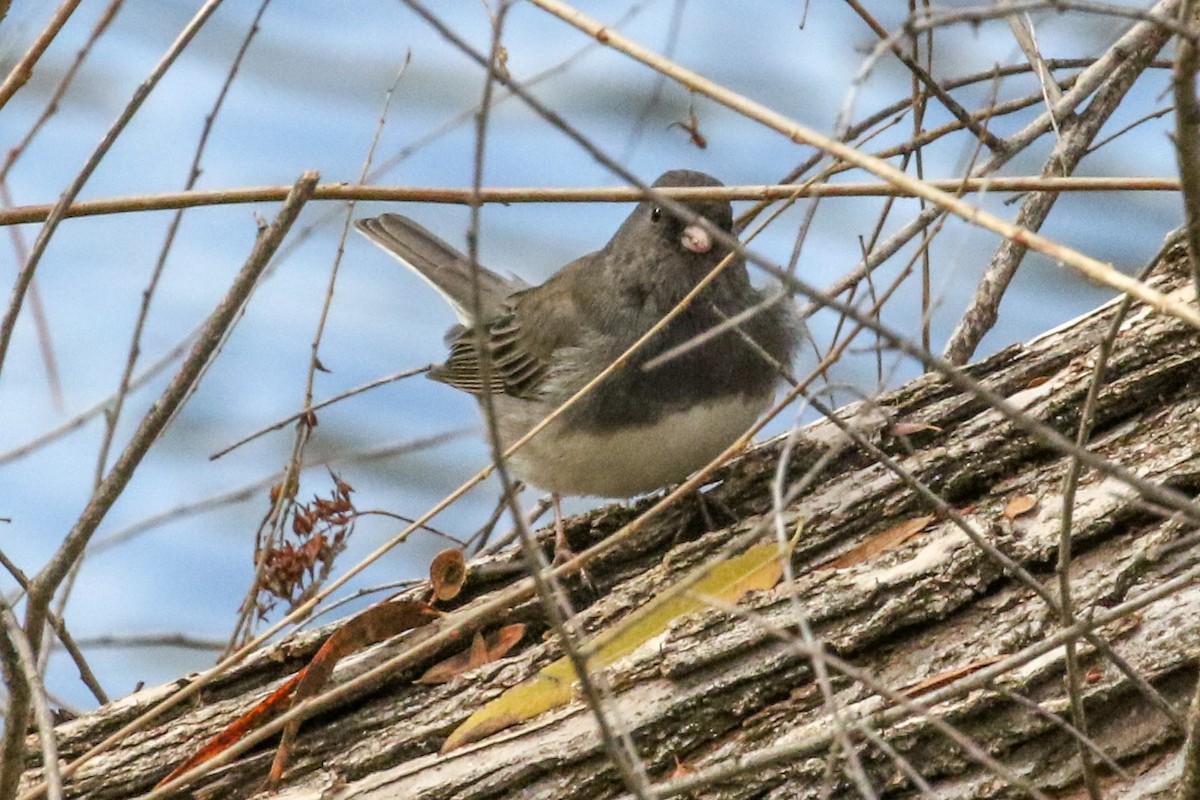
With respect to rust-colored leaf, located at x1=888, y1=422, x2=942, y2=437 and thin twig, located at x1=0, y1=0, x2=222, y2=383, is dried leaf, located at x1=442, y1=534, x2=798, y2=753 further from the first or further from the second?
thin twig, located at x1=0, y1=0, x2=222, y2=383

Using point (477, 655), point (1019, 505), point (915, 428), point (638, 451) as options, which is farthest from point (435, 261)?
point (1019, 505)

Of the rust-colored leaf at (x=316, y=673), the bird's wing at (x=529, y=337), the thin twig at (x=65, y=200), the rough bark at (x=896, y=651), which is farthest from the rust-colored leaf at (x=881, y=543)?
the thin twig at (x=65, y=200)

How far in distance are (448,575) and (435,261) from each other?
1707 mm

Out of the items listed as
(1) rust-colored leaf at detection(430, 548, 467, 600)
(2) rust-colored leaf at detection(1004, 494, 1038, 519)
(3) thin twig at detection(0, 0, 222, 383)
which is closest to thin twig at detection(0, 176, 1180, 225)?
(3) thin twig at detection(0, 0, 222, 383)

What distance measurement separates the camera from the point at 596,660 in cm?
259

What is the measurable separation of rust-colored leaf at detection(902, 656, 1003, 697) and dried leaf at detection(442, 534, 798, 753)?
35 cm

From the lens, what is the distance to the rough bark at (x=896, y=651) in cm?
225

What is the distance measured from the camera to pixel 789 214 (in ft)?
16.8

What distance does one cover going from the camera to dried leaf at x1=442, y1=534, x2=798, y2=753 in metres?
2.58

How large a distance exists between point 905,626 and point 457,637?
890 millimetres

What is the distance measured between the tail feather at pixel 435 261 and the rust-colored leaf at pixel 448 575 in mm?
1405

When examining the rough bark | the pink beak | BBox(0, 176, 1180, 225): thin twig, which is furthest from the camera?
the pink beak

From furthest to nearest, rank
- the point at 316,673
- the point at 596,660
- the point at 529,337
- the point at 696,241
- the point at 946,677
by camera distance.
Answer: the point at 529,337, the point at 696,241, the point at 316,673, the point at 596,660, the point at 946,677

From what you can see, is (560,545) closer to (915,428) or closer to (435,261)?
(915,428)
